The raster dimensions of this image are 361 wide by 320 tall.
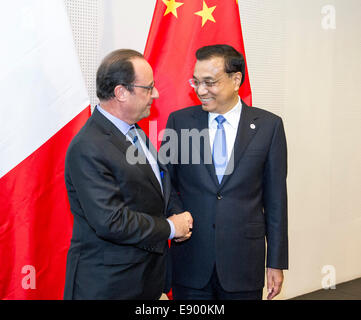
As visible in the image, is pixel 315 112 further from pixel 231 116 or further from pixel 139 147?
pixel 139 147

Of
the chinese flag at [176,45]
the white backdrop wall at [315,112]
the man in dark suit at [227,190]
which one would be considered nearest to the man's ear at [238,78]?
the man in dark suit at [227,190]

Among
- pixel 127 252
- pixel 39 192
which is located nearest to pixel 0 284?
pixel 39 192

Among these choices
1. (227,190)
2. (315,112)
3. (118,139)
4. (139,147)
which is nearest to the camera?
(118,139)

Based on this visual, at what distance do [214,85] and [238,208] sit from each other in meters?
0.61

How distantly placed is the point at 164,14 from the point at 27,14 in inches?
30.8

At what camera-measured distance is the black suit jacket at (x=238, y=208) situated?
1.87m

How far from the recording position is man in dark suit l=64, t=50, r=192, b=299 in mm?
1472

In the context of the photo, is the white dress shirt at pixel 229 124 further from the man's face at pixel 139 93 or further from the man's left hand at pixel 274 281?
the man's left hand at pixel 274 281

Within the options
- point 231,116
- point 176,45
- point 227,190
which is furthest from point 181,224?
point 176,45

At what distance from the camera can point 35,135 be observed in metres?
1.97

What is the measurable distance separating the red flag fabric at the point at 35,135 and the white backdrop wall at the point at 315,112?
1.77 meters

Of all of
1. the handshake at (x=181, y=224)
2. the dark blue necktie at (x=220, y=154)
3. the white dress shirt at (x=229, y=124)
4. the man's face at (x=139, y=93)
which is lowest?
the handshake at (x=181, y=224)

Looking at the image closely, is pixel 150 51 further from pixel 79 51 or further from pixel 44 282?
pixel 44 282

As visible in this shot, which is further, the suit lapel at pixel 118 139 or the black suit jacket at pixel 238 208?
the black suit jacket at pixel 238 208
